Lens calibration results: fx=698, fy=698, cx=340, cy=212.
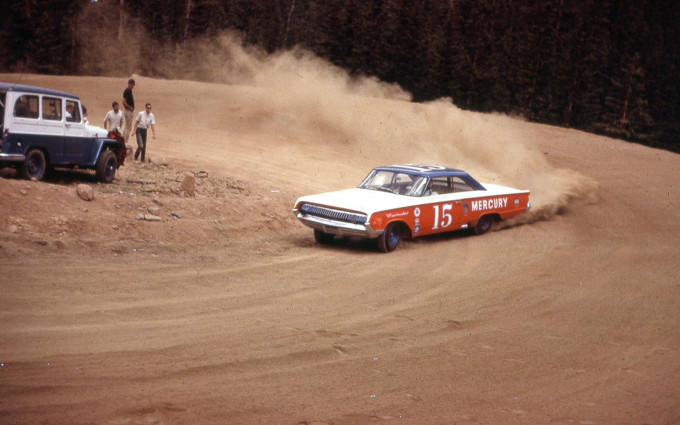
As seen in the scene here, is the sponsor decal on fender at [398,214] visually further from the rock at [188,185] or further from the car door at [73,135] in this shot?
the car door at [73,135]

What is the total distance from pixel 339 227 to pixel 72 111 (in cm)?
600

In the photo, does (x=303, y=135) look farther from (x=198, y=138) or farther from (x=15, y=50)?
(x=15, y=50)

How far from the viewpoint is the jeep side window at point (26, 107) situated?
12227mm

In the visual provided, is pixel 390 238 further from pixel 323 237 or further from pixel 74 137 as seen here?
pixel 74 137

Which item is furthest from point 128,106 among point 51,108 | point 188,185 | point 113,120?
point 51,108

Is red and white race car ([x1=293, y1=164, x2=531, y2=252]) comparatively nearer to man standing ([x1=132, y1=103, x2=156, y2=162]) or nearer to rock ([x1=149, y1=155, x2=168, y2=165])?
man standing ([x1=132, y1=103, x2=156, y2=162])

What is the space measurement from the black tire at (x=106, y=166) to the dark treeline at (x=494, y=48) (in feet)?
114

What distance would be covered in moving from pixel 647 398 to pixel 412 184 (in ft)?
25.0

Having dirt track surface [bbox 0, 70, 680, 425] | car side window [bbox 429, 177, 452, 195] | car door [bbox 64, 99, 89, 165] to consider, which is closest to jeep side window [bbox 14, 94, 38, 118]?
car door [bbox 64, 99, 89, 165]

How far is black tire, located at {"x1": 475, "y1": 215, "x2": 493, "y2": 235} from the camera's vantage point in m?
14.1

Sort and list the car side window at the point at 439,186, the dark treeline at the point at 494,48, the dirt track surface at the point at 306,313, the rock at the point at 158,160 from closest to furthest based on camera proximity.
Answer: the dirt track surface at the point at 306,313 → the car side window at the point at 439,186 → the rock at the point at 158,160 → the dark treeline at the point at 494,48

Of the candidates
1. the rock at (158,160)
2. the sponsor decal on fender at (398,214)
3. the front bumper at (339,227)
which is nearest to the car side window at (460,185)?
the sponsor decal on fender at (398,214)

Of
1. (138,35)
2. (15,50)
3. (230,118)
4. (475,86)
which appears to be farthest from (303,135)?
(138,35)

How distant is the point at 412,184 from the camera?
1296cm
